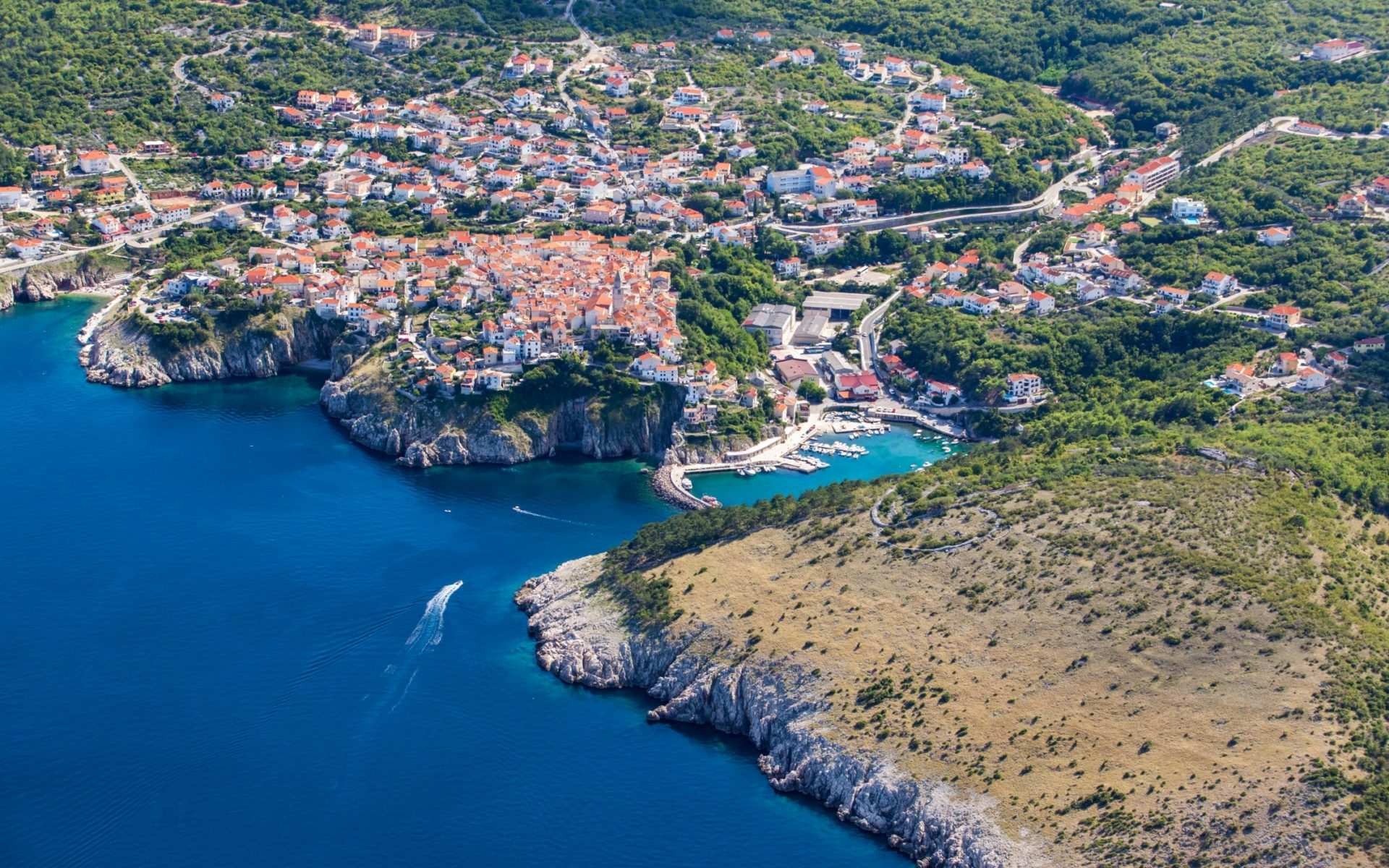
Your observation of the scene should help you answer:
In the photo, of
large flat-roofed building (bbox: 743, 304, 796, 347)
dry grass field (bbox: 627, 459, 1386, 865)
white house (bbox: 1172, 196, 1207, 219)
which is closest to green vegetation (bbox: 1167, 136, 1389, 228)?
white house (bbox: 1172, 196, 1207, 219)

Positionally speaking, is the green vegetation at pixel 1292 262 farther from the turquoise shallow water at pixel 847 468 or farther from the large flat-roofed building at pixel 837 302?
the turquoise shallow water at pixel 847 468

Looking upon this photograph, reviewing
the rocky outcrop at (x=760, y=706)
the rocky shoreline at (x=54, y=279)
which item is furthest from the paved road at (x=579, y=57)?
the rocky outcrop at (x=760, y=706)

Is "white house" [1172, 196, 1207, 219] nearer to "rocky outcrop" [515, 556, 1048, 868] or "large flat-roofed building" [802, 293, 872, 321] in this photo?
"large flat-roofed building" [802, 293, 872, 321]

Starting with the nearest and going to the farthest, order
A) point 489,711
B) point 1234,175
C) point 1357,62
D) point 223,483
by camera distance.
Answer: point 489,711, point 223,483, point 1234,175, point 1357,62

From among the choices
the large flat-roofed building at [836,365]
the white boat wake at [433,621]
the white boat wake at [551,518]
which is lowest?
the white boat wake at [551,518]

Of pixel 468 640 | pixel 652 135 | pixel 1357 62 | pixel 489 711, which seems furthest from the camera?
pixel 1357 62

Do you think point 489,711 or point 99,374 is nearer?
point 489,711

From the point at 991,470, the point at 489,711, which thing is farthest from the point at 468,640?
the point at 991,470

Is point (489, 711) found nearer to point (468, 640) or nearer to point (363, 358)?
point (468, 640)
